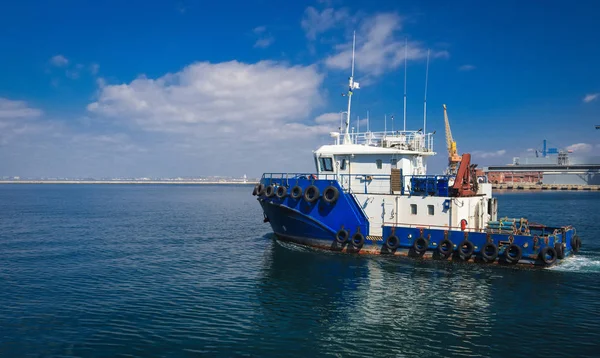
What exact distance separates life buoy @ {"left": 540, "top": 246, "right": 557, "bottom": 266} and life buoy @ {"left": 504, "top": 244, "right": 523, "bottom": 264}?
0.89 metres

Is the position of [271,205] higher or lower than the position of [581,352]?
higher

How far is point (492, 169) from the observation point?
145 meters

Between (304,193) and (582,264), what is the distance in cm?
1402

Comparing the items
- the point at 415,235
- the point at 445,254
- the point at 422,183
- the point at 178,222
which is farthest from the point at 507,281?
the point at 178,222

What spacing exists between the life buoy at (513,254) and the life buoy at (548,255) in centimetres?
89

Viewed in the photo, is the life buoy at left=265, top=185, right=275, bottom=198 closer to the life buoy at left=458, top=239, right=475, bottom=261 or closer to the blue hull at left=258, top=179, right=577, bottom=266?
the blue hull at left=258, top=179, right=577, bottom=266

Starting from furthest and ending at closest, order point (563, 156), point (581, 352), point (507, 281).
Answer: point (563, 156) < point (507, 281) < point (581, 352)

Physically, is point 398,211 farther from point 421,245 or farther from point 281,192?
point 281,192

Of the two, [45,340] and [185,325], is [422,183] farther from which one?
[45,340]

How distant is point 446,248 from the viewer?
790 inches

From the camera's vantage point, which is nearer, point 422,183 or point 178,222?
point 422,183

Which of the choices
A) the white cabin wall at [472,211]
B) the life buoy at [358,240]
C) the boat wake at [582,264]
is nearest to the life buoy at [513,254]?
the boat wake at [582,264]

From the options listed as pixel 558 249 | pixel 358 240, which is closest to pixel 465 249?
pixel 558 249

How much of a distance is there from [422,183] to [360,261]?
199 inches
